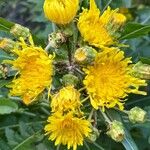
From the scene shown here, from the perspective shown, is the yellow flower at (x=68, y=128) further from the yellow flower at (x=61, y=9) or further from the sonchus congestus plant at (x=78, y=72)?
the yellow flower at (x=61, y=9)

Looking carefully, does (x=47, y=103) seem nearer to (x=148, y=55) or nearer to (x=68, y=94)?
(x=68, y=94)

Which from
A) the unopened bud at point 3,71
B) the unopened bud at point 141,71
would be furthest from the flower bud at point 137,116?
the unopened bud at point 3,71

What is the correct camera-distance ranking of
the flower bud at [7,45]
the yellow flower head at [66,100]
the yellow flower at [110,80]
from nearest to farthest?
the yellow flower head at [66,100] < the yellow flower at [110,80] < the flower bud at [7,45]

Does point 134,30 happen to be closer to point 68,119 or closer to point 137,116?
point 137,116

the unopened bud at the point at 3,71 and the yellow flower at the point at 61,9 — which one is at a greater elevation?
the yellow flower at the point at 61,9

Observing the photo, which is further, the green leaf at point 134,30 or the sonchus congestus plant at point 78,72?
the green leaf at point 134,30

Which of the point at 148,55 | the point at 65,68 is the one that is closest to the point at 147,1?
the point at 148,55

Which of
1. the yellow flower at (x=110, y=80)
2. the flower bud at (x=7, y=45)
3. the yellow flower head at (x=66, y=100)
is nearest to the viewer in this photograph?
the yellow flower head at (x=66, y=100)
